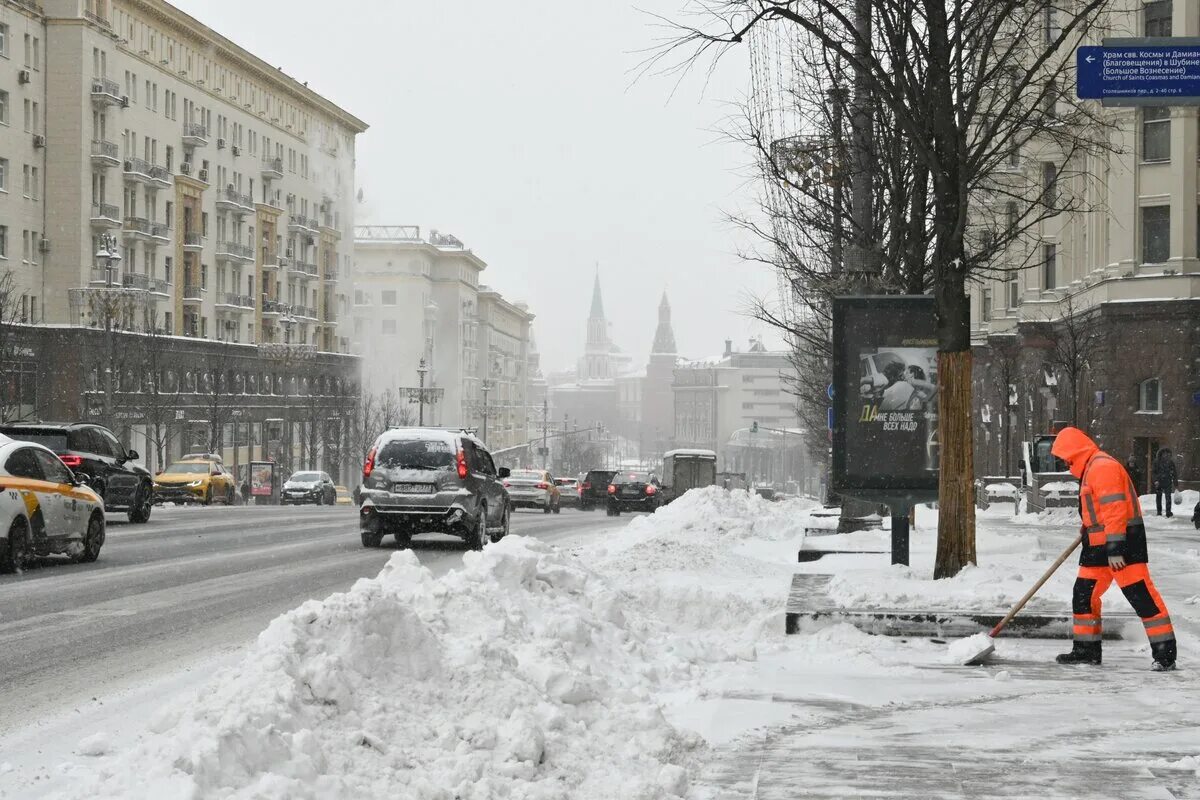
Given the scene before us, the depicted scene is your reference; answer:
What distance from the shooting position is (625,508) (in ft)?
168

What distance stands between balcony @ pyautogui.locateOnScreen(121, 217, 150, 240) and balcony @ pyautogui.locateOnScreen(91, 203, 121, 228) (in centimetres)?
121

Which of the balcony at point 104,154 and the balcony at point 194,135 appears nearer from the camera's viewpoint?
the balcony at point 104,154

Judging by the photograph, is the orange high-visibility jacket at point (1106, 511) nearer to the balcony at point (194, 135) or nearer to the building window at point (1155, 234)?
the building window at point (1155, 234)

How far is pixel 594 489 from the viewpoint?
62.8 m

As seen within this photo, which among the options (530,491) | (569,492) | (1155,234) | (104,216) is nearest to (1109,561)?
(1155,234)

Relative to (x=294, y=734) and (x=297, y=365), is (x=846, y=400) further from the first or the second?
(x=297, y=365)

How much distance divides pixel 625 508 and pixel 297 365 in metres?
42.2

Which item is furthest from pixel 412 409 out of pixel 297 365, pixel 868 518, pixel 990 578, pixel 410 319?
pixel 990 578

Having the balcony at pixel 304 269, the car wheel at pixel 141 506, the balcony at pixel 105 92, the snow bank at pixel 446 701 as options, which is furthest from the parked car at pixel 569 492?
the snow bank at pixel 446 701

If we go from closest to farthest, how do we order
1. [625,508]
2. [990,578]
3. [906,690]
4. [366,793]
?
1. [366,793]
2. [906,690]
3. [990,578]
4. [625,508]

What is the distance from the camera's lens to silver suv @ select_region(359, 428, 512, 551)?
2198 centimetres

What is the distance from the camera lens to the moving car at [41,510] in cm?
1719

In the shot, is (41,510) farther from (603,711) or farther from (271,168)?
(271,168)

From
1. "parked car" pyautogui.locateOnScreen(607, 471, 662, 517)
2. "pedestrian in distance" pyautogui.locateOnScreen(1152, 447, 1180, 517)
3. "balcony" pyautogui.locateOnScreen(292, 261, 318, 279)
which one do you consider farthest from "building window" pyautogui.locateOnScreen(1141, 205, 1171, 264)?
"balcony" pyautogui.locateOnScreen(292, 261, 318, 279)
